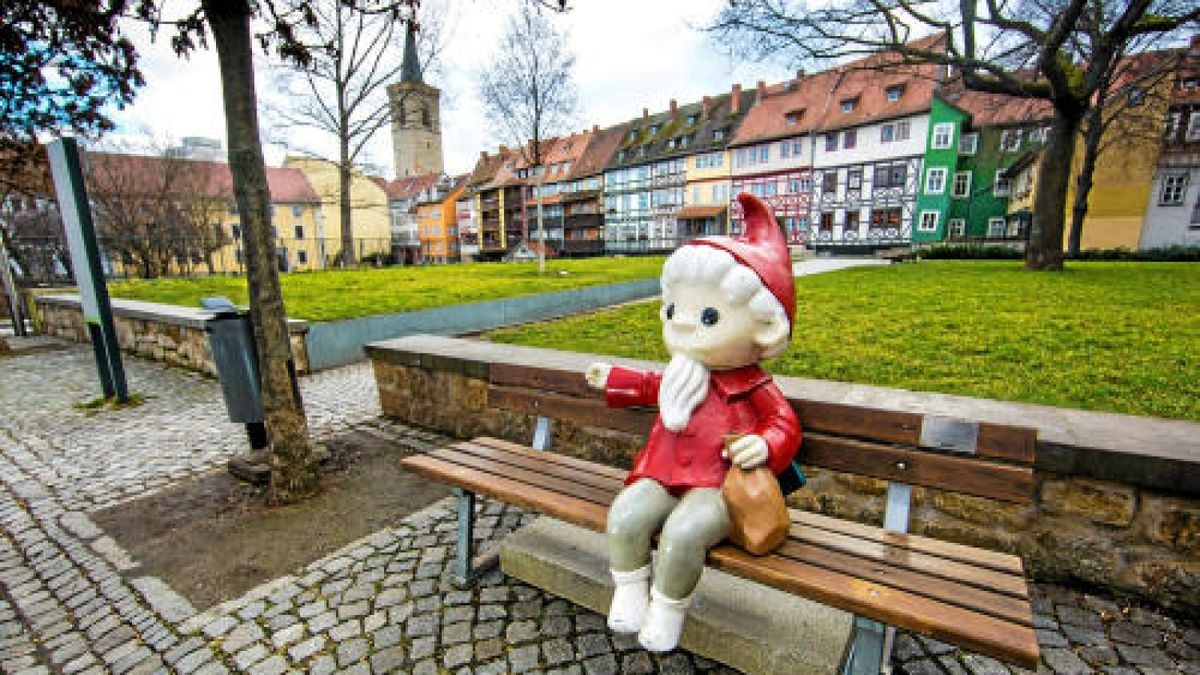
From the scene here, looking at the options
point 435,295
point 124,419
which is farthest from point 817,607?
point 435,295

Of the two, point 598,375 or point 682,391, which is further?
point 598,375

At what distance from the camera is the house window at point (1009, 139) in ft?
82.4

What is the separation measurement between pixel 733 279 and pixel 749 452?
1.84ft

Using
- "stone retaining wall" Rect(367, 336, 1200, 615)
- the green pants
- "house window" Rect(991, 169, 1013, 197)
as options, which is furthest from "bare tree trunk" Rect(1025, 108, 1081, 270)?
"house window" Rect(991, 169, 1013, 197)

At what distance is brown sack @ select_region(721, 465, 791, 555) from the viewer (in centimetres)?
162

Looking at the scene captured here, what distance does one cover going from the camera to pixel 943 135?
27.5 meters

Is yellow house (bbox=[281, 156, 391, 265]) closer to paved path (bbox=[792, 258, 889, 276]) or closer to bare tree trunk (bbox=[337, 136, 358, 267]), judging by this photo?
bare tree trunk (bbox=[337, 136, 358, 267])

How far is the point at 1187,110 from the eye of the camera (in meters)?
21.6

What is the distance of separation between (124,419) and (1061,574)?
7.29 metres

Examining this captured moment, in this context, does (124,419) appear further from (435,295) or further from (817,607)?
(817,607)

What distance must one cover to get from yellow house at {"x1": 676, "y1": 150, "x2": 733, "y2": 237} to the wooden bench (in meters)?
35.4

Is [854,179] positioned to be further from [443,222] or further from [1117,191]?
[443,222]

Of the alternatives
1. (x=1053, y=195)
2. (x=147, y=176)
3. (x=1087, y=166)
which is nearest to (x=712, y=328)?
(x=1053, y=195)

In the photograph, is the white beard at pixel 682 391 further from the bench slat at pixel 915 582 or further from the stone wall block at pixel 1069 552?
the stone wall block at pixel 1069 552
